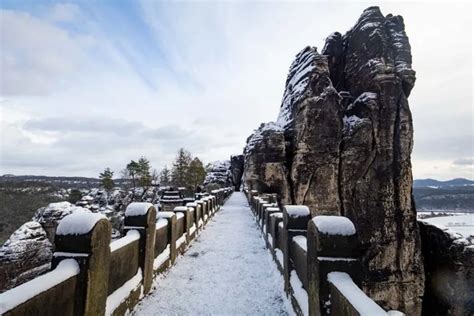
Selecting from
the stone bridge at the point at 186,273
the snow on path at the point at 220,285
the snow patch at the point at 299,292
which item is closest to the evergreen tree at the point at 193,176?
the snow on path at the point at 220,285

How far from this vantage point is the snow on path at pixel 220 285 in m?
5.29

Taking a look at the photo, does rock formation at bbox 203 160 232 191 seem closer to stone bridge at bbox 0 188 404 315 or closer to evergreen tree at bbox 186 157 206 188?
evergreen tree at bbox 186 157 206 188

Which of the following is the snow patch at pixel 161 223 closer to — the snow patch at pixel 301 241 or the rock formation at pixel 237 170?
the snow patch at pixel 301 241

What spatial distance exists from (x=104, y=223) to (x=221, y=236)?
8972mm

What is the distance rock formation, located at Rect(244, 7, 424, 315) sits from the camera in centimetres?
3144

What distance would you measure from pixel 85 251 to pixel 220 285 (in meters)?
3.78

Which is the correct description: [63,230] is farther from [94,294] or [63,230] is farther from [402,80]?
[402,80]

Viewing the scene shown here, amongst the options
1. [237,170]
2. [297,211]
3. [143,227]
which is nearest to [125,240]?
[143,227]

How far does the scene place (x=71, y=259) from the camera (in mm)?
3301

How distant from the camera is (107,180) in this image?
7262 centimetres

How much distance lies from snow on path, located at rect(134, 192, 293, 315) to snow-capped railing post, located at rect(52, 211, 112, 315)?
1867 millimetres

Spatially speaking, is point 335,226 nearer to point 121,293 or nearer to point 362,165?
point 121,293

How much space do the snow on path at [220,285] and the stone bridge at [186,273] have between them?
2cm

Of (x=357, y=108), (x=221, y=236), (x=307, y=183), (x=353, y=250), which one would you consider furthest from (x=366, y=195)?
(x=353, y=250)
